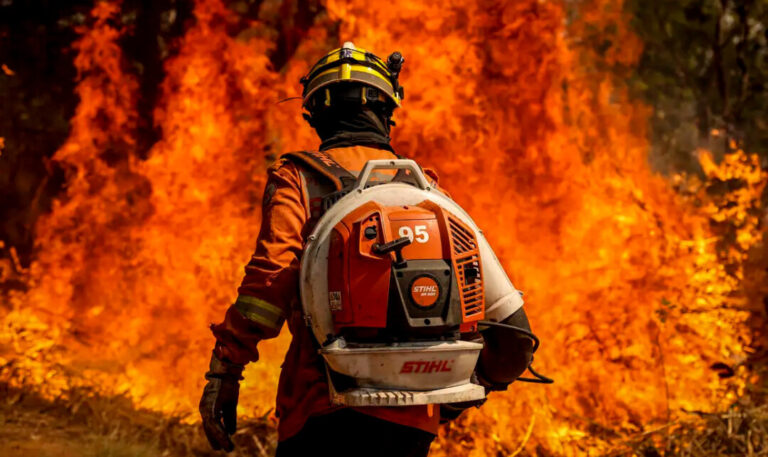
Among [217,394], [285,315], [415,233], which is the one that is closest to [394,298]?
[415,233]

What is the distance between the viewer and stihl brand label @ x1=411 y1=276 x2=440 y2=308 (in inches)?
90.4

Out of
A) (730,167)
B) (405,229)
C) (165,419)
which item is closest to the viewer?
(405,229)

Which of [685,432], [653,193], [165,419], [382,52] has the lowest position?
[685,432]

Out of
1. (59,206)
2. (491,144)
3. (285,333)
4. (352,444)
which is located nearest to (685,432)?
(491,144)

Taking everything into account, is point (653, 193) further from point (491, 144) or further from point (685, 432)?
point (685, 432)

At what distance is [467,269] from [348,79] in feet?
3.46

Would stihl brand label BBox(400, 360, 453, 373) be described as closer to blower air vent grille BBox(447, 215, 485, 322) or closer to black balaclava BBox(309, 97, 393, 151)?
blower air vent grille BBox(447, 215, 485, 322)

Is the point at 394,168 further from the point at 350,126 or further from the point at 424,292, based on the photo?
the point at 424,292

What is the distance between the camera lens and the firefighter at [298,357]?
2.57 m

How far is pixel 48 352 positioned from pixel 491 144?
4961 millimetres

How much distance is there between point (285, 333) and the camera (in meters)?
6.99

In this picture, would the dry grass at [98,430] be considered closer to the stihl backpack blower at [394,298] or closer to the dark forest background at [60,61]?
the dark forest background at [60,61]

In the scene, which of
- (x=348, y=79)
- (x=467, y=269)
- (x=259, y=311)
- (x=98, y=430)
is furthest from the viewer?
(x=98, y=430)

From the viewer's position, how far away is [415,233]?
235cm
